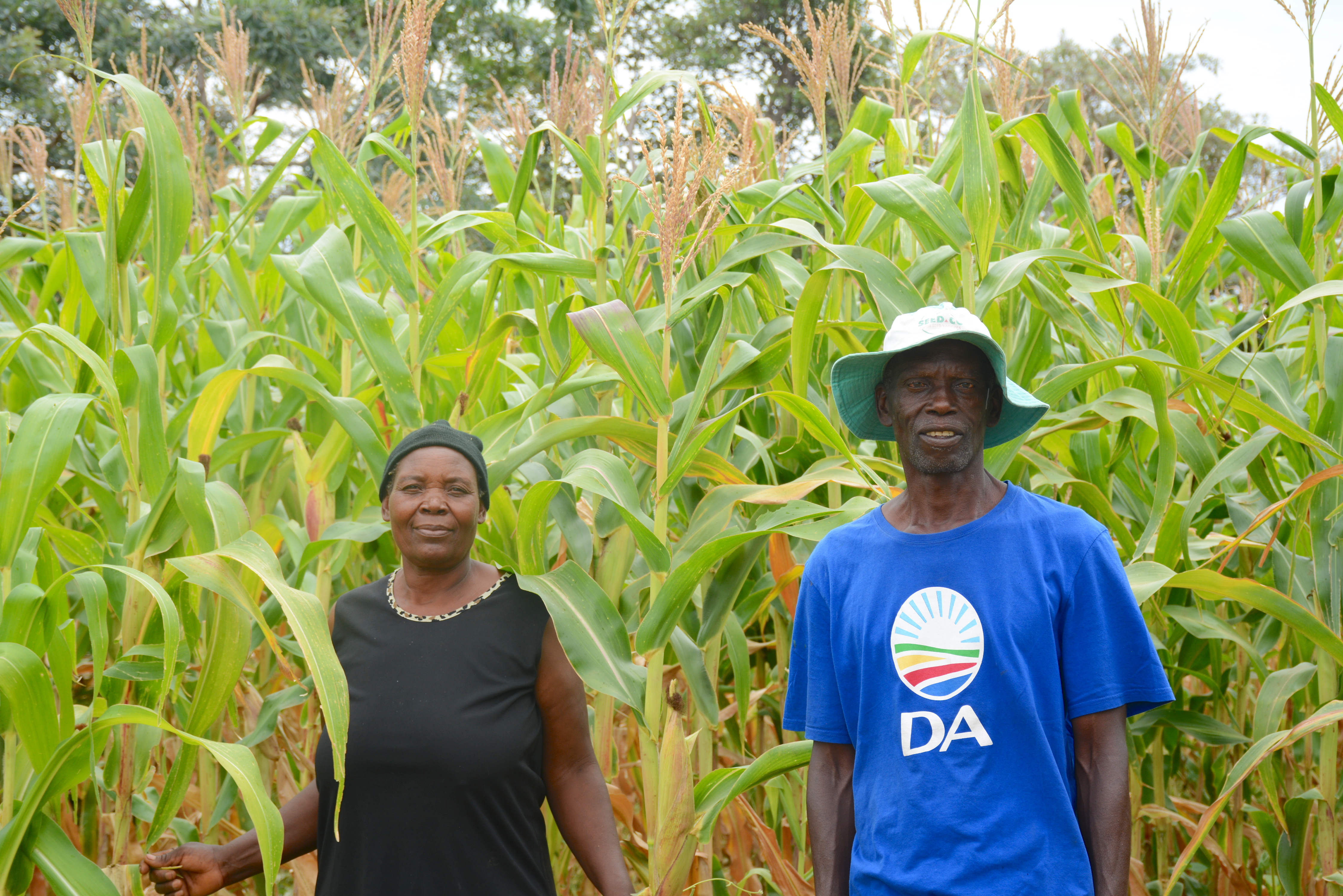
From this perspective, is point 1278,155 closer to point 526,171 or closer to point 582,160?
point 582,160

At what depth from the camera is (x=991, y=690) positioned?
1.68 metres

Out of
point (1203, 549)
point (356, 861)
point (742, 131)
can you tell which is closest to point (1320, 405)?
point (1203, 549)

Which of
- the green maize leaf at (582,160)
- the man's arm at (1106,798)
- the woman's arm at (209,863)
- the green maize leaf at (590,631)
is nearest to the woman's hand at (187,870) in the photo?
the woman's arm at (209,863)

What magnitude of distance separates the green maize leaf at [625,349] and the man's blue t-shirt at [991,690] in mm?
698

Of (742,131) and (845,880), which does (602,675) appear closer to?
(845,880)

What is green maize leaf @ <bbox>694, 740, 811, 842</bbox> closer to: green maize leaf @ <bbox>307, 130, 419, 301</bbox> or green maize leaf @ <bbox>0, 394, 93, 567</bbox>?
green maize leaf @ <bbox>307, 130, 419, 301</bbox>

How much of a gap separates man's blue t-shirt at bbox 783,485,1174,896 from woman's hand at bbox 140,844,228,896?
1286 millimetres

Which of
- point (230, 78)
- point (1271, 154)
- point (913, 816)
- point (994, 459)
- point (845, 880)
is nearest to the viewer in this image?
point (913, 816)

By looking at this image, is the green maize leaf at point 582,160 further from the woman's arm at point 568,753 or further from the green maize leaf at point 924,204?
the woman's arm at point 568,753

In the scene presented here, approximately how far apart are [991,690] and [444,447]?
3.91 ft

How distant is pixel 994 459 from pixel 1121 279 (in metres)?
0.51

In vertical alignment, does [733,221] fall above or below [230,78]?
below

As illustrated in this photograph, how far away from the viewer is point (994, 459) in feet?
7.79

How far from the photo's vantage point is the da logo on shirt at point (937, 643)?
5.54 ft
